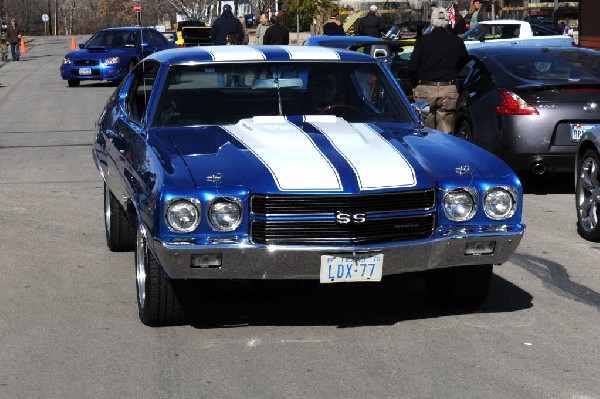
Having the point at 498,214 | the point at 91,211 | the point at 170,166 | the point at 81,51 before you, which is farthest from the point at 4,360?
the point at 81,51

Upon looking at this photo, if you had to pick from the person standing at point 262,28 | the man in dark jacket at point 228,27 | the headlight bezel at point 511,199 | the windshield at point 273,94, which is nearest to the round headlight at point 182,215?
the windshield at point 273,94

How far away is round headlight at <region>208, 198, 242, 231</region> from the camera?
6.17 m

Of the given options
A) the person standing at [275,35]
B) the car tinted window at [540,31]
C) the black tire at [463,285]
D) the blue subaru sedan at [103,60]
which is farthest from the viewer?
the car tinted window at [540,31]

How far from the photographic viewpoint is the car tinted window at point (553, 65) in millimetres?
11938

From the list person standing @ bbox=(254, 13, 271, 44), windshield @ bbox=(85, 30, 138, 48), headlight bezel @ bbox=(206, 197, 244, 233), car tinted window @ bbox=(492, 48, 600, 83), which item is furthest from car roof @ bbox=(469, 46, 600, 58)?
windshield @ bbox=(85, 30, 138, 48)

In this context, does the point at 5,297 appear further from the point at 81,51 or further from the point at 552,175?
the point at 81,51

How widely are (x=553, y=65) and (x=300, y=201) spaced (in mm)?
6698

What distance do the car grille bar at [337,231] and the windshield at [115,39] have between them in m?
24.8

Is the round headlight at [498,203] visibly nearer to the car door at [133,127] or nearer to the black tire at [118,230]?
the car door at [133,127]

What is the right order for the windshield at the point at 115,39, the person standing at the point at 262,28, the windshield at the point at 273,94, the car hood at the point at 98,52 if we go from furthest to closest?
the windshield at the point at 115,39 → the car hood at the point at 98,52 → the person standing at the point at 262,28 → the windshield at the point at 273,94

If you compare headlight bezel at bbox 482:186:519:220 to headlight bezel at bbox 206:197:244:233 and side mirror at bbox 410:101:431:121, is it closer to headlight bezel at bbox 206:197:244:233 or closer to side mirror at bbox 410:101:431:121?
headlight bezel at bbox 206:197:244:233

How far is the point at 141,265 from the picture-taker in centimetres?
691

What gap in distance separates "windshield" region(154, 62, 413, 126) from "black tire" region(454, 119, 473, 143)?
4.74 meters

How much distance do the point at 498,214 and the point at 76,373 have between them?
2.38 metres
